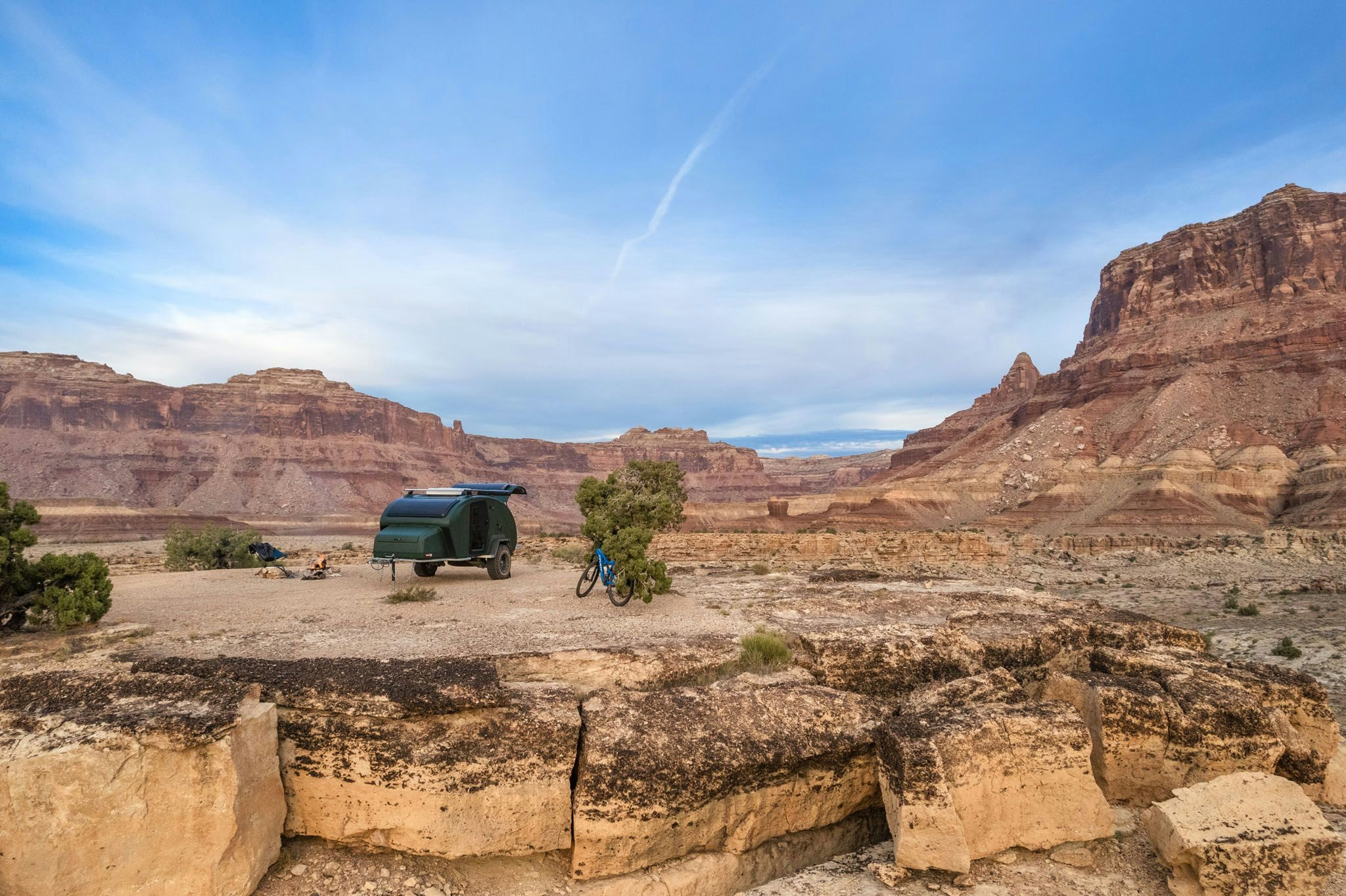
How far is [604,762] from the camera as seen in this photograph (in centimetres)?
551

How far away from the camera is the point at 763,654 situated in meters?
7.55

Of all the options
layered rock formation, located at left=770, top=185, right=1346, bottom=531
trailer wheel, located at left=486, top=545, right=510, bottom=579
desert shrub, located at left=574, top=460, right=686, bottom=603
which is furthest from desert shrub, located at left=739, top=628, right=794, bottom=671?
layered rock formation, located at left=770, top=185, right=1346, bottom=531

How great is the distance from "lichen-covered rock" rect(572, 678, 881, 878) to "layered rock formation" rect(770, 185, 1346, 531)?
5942 centimetres

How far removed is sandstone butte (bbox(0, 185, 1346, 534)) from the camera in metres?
64.0

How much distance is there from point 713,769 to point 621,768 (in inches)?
30.3

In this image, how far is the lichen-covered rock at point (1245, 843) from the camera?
4.68m

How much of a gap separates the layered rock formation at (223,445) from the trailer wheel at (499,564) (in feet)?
304

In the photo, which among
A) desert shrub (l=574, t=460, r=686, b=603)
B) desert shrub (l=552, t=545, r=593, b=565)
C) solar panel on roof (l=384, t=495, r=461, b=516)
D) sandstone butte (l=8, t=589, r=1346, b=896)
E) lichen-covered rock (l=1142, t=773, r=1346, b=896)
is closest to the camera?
lichen-covered rock (l=1142, t=773, r=1346, b=896)

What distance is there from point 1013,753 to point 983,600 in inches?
235

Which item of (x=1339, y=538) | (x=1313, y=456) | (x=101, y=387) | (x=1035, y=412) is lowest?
(x=1339, y=538)

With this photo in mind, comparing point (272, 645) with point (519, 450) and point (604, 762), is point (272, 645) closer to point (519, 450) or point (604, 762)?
point (604, 762)

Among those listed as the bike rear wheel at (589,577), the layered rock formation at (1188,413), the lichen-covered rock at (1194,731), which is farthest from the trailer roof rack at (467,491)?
the layered rock formation at (1188,413)

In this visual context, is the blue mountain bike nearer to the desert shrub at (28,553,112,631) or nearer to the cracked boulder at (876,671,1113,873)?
the cracked boulder at (876,671,1113,873)

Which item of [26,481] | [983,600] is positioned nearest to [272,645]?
[983,600]
